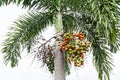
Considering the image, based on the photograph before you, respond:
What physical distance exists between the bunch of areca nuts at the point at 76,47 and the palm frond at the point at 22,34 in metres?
1.59

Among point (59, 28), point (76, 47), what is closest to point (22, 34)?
point (59, 28)

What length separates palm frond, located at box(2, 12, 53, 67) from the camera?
430 inches

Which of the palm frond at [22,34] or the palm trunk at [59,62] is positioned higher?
the palm frond at [22,34]

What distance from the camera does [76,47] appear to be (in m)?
9.34

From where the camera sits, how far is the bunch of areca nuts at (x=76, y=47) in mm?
9172

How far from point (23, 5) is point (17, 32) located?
83cm

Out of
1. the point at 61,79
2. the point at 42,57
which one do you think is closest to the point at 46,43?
the point at 42,57

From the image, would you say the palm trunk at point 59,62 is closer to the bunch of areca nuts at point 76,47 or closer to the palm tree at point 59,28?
the palm tree at point 59,28

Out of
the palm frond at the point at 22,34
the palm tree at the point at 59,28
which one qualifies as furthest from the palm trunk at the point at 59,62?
the palm frond at the point at 22,34

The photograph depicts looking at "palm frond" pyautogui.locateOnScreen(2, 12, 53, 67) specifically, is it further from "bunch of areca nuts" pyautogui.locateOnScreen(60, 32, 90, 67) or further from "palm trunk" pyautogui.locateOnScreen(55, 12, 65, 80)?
"bunch of areca nuts" pyautogui.locateOnScreen(60, 32, 90, 67)

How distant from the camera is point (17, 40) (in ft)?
36.1

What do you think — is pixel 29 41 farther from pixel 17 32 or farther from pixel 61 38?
pixel 61 38

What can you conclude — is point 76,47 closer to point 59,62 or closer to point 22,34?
point 59,62

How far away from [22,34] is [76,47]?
2.22 m
